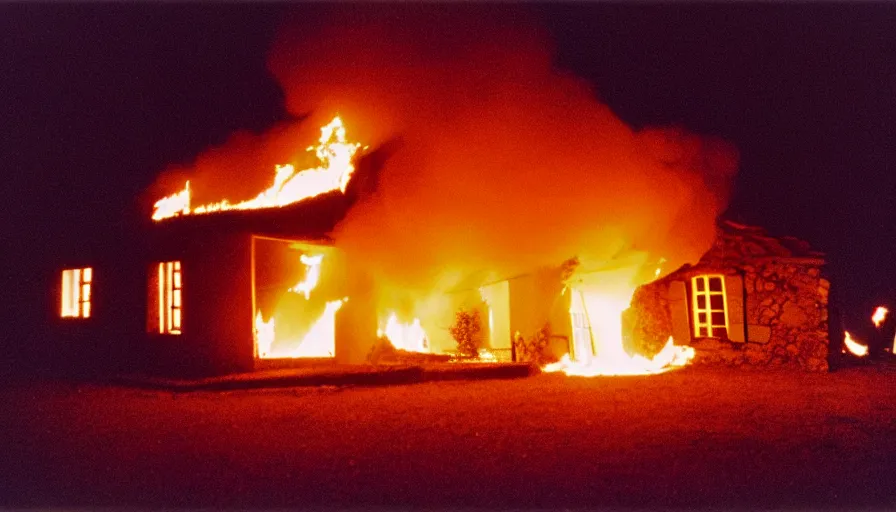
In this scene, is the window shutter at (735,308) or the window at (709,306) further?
the window at (709,306)

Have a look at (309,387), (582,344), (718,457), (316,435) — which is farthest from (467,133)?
(718,457)

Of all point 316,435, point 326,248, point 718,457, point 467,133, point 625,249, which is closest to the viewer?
point 718,457

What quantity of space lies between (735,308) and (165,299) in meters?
12.6

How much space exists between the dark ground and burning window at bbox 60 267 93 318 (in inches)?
228

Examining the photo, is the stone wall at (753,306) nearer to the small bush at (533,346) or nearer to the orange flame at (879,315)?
the small bush at (533,346)

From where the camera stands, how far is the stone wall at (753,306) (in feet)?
44.2

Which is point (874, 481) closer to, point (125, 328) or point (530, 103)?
point (530, 103)

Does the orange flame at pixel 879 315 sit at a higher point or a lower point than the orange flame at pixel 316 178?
lower

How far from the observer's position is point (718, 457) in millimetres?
6113

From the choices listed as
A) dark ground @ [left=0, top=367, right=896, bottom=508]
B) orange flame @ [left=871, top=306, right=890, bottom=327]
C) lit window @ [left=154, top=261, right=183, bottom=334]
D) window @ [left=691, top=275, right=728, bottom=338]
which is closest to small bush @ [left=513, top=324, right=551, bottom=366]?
dark ground @ [left=0, top=367, right=896, bottom=508]

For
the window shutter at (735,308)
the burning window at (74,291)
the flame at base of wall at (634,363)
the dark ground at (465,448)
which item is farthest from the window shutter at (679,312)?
the burning window at (74,291)

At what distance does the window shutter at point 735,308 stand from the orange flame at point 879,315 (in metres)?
5.89

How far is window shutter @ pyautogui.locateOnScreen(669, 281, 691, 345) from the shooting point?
1471cm

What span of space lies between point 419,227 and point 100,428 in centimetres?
862
